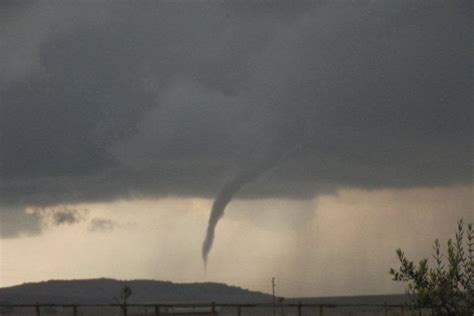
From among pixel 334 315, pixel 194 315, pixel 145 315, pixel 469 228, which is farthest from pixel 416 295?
pixel 334 315

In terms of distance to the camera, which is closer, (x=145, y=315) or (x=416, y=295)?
(x=416, y=295)

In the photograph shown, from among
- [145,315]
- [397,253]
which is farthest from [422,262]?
[145,315]

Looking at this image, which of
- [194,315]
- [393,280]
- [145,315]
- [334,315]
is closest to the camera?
[393,280]

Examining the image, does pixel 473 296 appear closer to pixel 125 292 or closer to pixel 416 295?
pixel 416 295

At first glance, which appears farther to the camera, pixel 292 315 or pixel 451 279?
pixel 292 315

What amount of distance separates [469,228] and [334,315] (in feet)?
527

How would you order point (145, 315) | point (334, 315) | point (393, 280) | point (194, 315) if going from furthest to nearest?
point (334, 315), point (194, 315), point (145, 315), point (393, 280)

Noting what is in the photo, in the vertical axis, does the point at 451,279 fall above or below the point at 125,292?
below

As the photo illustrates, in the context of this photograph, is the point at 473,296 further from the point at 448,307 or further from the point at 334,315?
the point at 334,315

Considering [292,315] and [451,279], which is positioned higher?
[292,315]

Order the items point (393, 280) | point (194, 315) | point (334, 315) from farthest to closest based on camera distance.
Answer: point (334, 315) → point (194, 315) → point (393, 280)

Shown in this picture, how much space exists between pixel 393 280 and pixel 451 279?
4.53 ft

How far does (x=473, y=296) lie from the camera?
2033 centimetres

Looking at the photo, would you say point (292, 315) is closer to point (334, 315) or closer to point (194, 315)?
point (334, 315)
